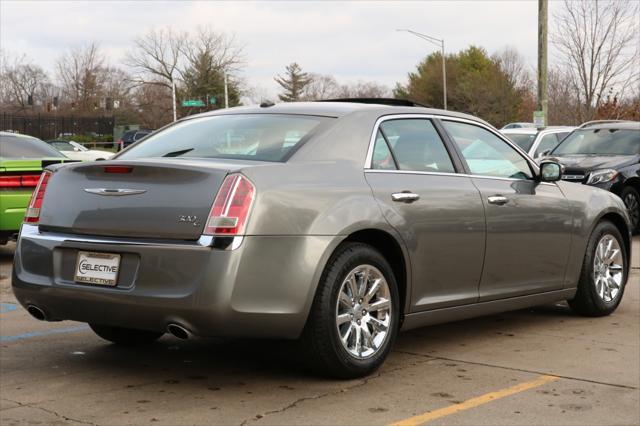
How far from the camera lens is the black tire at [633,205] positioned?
13984mm

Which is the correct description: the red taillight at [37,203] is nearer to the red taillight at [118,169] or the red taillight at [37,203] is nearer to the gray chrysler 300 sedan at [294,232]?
the gray chrysler 300 sedan at [294,232]

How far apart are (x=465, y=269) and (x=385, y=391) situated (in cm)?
127

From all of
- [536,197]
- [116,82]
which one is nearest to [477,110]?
[116,82]

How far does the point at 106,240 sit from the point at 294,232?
0.99 m

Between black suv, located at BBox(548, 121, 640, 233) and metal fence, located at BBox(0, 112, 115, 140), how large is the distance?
4246 cm

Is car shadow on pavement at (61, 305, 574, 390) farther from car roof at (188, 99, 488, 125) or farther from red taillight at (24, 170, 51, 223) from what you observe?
car roof at (188, 99, 488, 125)

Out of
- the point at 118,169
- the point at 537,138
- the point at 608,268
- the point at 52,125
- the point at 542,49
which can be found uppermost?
the point at 542,49

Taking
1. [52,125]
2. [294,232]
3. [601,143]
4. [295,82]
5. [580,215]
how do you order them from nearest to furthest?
[294,232]
[580,215]
[601,143]
[52,125]
[295,82]

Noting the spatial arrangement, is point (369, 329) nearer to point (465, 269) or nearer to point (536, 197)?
point (465, 269)

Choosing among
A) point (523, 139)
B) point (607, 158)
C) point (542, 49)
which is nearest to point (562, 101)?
point (542, 49)

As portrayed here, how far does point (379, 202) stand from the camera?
17.9ft

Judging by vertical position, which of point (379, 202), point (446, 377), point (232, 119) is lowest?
point (446, 377)

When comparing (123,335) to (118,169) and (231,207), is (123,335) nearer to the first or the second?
(118,169)

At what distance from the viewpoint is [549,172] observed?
6.87 m
